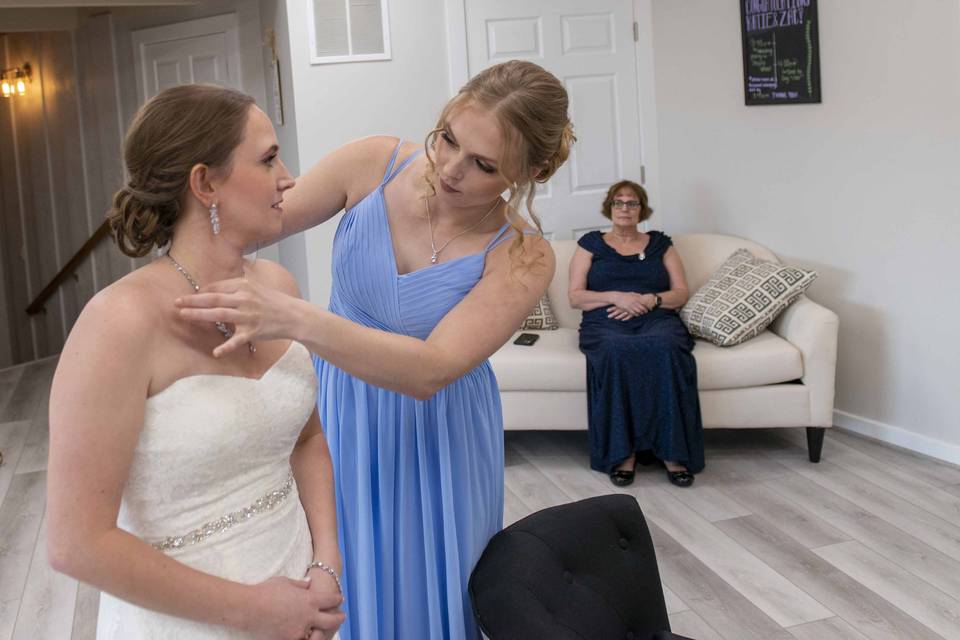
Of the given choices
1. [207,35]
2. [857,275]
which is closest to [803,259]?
[857,275]

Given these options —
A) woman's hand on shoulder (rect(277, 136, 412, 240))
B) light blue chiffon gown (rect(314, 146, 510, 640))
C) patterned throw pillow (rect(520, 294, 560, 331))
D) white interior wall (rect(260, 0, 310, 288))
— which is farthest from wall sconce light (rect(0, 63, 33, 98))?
light blue chiffon gown (rect(314, 146, 510, 640))

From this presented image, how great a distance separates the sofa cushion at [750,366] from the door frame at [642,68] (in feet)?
6.10

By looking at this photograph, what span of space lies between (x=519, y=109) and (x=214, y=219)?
60cm

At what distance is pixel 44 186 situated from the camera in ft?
29.1

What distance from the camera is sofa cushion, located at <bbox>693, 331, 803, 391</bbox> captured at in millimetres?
4441

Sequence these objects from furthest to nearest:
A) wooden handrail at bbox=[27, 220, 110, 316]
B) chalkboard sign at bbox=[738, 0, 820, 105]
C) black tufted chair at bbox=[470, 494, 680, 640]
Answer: wooden handrail at bbox=[27, 220, 110, 316]
chalkboard sign at bbox=[738, 0, 820, 105]
black tufted chair at bbox=[470, 494, 680, 640]

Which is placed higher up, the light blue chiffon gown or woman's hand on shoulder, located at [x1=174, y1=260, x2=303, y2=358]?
woman's hand on shoulder, located at [x1=174, y1=260, x2=303, y2=358]

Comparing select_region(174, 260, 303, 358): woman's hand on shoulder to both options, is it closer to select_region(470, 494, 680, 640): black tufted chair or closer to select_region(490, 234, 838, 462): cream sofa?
select_region(470, 494, 680, 640): black tufted chair

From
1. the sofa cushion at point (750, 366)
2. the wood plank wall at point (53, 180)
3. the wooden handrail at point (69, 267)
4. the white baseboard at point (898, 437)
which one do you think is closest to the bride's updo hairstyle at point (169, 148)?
the sofa cushion at point (750, 366)

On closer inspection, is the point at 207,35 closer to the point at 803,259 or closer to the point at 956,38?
the point at 803,259

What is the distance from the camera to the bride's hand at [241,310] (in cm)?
126

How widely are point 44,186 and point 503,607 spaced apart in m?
8.23

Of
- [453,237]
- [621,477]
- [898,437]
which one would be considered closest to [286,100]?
[621,477]

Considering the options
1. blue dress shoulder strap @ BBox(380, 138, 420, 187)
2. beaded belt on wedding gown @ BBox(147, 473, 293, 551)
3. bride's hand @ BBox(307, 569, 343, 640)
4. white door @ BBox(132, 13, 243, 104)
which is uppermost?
white door @ BBox(132, 13, 243, 104)
